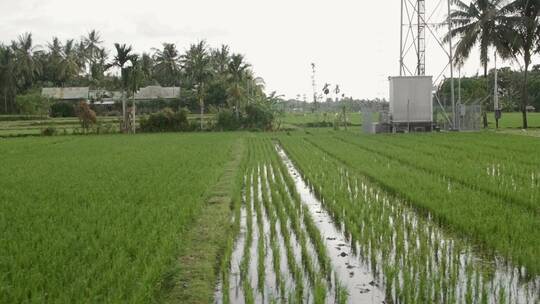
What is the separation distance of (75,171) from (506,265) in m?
10.6

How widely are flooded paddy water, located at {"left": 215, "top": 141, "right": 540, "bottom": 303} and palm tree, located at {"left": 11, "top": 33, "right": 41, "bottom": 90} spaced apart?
54778mm

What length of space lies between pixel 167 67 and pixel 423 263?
60.4 m

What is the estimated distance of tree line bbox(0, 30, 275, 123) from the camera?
41875 mm

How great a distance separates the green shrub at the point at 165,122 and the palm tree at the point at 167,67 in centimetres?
2634

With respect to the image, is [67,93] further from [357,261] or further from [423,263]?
[423,263]

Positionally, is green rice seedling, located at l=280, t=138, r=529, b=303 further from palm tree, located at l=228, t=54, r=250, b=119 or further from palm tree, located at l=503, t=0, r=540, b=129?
palm tree, located at l=228, t=54, r=250, b=119

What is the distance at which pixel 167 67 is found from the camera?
63.0m

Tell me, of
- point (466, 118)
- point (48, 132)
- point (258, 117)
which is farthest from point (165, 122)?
point (466, 118)

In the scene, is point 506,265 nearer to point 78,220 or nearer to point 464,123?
point 78,220

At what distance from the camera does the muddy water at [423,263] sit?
14.2 ft

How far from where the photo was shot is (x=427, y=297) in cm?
423

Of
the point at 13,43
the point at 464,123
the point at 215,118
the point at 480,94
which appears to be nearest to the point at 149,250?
the point at 464,123

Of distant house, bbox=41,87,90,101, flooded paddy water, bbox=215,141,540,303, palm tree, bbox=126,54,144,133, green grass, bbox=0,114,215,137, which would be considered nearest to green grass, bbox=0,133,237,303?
flooded paddy water, bbox=215,141,540,303

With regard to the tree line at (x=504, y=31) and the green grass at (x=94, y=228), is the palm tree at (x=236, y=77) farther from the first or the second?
the green grass at (x=94, y=228)
